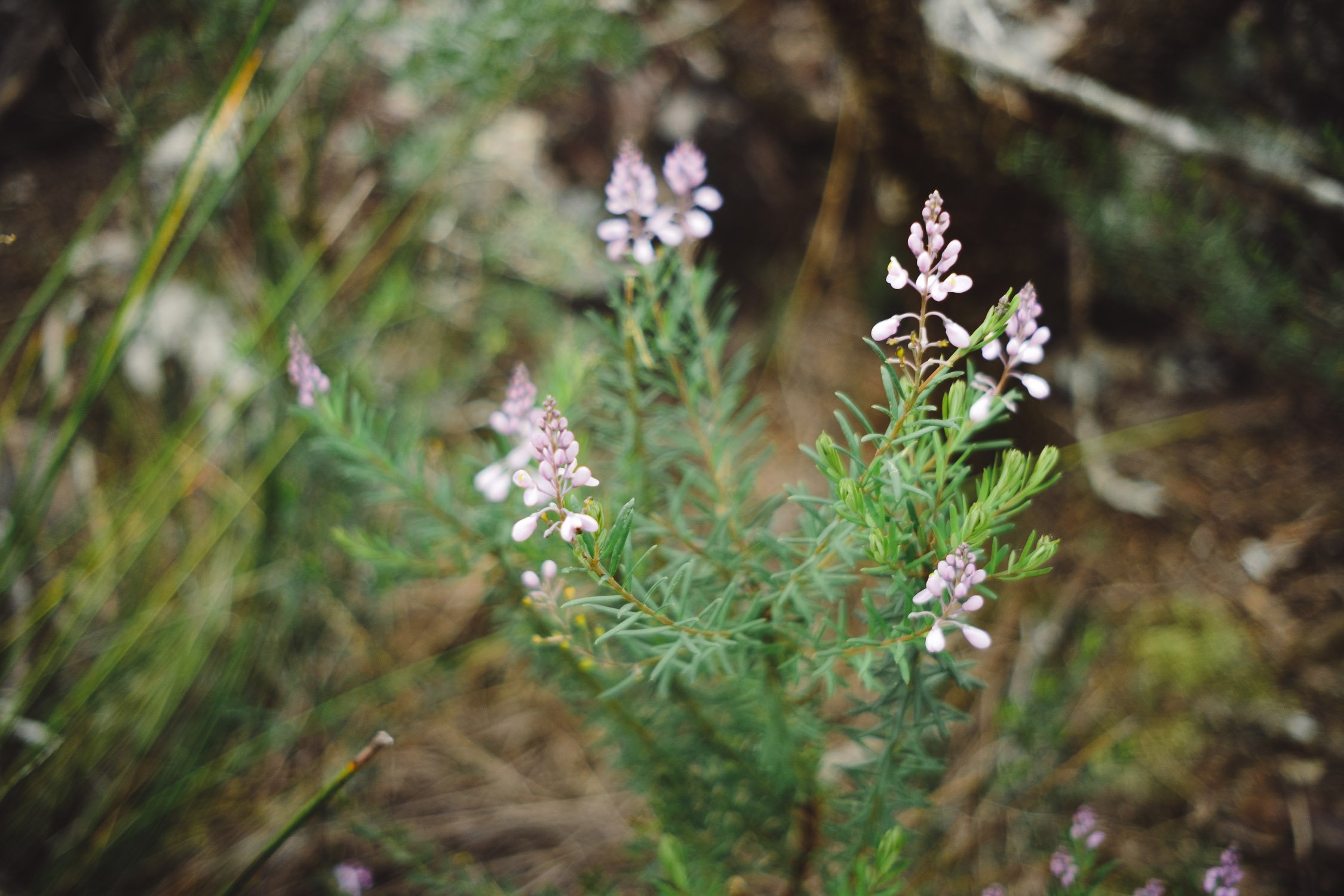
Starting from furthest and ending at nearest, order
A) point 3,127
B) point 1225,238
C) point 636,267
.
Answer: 1. point 3,127
2. point 1225,238
3. point 636,267

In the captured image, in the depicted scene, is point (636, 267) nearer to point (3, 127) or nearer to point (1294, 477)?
point (1294, 477)

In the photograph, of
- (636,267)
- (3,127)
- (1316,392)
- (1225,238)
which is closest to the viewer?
(636,267)

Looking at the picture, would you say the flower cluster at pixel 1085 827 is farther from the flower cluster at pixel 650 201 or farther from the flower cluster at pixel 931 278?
the flower cluster at pixel 650 201

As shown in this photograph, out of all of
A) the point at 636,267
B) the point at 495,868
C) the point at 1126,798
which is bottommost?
the point at 1126,798

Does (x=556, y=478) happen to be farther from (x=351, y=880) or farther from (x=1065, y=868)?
(x=351, y=880)

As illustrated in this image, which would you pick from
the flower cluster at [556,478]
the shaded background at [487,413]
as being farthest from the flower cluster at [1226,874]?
the flower cluster at [556,478]

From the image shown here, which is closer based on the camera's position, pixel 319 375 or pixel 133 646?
pixel 319 375

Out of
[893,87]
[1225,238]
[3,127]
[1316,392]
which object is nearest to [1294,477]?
[1316,392]

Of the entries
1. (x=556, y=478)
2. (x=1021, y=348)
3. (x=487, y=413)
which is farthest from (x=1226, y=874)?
(x=487, y=413)
